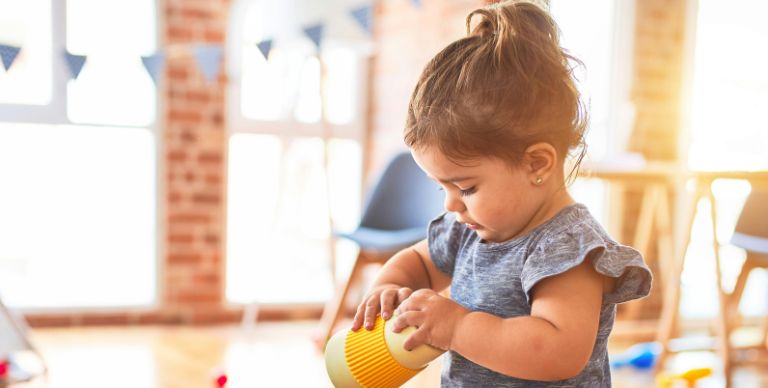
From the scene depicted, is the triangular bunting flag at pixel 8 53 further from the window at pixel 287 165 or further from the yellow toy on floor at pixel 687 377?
the yellow toy on floor at pixel 687 377

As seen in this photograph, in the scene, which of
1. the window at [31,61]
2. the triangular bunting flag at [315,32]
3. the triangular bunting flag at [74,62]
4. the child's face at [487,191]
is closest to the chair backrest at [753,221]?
the triangular bunting flag at [315,32]

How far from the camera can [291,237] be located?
3.29 metres

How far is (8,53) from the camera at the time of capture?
2027 millimetres

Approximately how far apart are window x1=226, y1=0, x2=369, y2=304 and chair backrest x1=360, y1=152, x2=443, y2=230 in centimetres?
30

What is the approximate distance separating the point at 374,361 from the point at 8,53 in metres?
1.78

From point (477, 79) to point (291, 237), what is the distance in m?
2.63

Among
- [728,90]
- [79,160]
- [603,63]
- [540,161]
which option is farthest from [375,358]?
[728,90]

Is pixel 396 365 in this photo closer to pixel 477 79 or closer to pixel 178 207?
pixel 477 79

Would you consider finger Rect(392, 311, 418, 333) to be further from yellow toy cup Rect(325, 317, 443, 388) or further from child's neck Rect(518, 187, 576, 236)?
child's neck Rect(518, 187, 576, 236)

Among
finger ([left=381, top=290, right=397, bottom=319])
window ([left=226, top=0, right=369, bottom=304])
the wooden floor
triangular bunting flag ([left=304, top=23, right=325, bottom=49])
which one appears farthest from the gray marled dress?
window ([left=226, top=0, right=369, bottom=304])

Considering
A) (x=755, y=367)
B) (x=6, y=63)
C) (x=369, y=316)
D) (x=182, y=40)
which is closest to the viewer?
(x=369, y=316)

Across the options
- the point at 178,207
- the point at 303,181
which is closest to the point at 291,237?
the point at 303,181

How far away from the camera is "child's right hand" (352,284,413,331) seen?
80 cm

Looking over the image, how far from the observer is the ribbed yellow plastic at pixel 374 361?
77 centimetres
